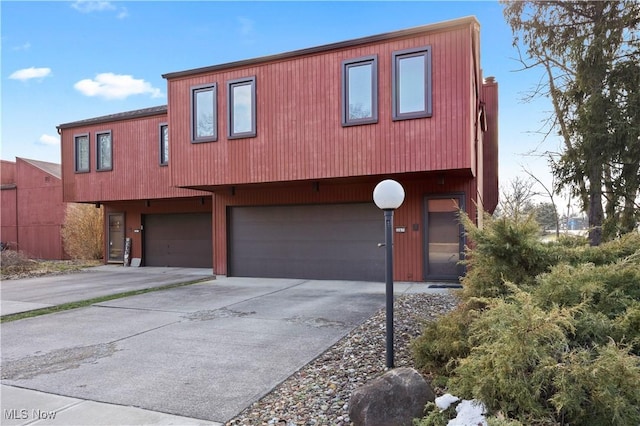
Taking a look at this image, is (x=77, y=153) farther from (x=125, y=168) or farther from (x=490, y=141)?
(x=490, y=141)

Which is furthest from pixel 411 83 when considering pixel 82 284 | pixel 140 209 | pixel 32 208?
pixel 32 208

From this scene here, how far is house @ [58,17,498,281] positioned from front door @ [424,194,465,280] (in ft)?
0.08

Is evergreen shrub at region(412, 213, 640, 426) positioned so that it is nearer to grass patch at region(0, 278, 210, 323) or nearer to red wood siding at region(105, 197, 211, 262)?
grass patch at region(0, 278, 210, 323)

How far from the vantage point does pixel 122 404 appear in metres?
3.23

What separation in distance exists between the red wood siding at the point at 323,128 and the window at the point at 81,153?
6.10m

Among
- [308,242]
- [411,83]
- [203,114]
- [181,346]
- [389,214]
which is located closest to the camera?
[389,214]

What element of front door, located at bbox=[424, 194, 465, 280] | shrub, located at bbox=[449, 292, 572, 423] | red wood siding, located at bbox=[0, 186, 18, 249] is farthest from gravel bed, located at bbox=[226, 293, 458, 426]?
red wood siding, located at bbox=[0, 186, 18, 249]

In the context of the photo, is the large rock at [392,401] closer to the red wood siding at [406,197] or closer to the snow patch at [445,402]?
the snow patch at [445,402]

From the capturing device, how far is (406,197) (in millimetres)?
9891

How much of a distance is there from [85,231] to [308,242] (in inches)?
463

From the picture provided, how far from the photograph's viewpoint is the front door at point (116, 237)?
15930 millimetres

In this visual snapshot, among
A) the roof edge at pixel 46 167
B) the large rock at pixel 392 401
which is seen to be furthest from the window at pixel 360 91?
the roof edge at pixel 46 167

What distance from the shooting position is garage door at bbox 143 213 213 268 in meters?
14.4

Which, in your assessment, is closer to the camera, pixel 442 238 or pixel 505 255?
pixel 505 255
